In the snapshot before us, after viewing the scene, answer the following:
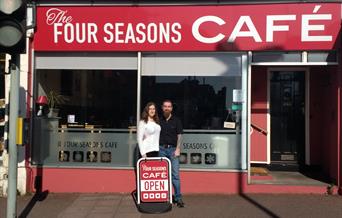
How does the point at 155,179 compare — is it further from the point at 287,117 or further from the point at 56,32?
the point at 287,117

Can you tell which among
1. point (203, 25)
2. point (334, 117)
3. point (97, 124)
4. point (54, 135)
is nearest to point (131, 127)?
point (97, 124)

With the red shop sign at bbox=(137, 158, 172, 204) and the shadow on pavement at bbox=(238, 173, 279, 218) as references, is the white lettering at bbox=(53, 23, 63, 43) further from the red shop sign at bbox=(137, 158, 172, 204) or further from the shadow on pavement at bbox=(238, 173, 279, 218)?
the shadow on pavement at bbox=(238, 173, 279, 218)

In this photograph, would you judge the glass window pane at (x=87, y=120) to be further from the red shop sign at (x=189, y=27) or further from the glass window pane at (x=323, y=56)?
the glass window pane at (x=323, y=56)

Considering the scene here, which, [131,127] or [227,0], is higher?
[227,0]

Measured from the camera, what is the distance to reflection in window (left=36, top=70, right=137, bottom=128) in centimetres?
1034

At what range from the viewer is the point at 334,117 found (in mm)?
10266

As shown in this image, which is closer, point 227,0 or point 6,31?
point 6,31

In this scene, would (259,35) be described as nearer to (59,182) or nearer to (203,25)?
(203,25)

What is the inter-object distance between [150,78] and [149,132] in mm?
1654

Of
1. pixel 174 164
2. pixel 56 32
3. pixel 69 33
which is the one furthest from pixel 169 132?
pixel 56 32

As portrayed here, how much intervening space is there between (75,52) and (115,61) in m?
0.79

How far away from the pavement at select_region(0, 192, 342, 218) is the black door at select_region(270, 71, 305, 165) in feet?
7.19

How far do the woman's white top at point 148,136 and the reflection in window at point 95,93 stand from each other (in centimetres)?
133

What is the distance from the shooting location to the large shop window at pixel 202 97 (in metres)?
10.1
